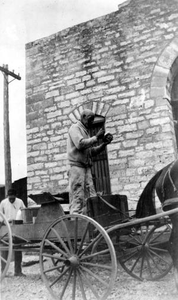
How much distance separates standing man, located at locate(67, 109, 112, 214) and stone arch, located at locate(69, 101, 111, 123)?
Answer: 2628 mm

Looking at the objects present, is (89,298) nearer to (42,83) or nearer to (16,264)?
(16,264)

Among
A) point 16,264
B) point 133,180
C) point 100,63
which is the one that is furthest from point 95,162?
point 16,264

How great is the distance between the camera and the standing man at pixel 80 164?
3.88 meters

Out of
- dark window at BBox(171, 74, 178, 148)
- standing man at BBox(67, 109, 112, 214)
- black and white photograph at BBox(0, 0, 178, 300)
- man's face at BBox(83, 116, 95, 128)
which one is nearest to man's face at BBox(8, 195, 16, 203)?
black and white photograph at BBox(0, 0, 178, 300)

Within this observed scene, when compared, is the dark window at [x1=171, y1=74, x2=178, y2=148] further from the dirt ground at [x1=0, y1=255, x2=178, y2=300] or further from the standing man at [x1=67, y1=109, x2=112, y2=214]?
the dirt ground at [x1=0, y1=255, x2=178, y2=300]

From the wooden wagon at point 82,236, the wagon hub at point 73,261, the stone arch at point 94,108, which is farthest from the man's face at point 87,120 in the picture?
the stone arch at point 94,108

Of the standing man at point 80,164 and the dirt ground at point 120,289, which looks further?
the standing man at point 80,164

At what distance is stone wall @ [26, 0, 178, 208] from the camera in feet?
20.6

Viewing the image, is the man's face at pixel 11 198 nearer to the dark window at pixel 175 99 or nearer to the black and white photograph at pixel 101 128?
the black and white photograph at pixel 101 128

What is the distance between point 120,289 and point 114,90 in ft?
14.4

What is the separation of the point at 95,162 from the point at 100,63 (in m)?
2.36

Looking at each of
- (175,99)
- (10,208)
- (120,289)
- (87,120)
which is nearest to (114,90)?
(175,99)

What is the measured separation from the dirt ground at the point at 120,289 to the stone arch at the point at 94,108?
11.7ft

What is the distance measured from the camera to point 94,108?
22.8ft
